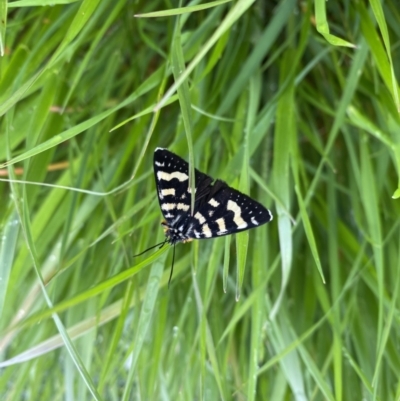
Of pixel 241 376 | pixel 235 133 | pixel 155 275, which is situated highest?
pixel 235 133

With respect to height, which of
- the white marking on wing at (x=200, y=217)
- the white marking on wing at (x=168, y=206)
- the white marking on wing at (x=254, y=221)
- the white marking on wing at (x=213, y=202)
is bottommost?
the white marking on wing at (x=254, y=221)

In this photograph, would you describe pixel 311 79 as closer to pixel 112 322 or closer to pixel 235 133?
pixel 235 133

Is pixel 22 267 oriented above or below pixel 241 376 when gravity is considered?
above

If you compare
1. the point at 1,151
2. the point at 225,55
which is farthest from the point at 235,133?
the point at 1,151

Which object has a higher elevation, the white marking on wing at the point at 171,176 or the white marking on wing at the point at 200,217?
the white marking on wing at the point at 171,176
